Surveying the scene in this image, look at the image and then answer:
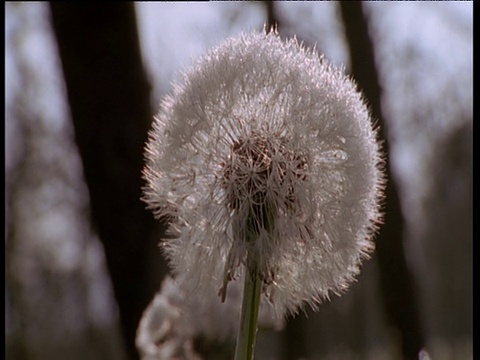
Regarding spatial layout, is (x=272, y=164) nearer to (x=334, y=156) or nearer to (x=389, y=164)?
(x=334, y=156)

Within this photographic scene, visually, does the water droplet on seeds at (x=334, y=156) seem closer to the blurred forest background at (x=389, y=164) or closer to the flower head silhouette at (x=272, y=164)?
the flower head silhouette at (x=272, y=164)

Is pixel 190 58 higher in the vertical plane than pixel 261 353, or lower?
higher

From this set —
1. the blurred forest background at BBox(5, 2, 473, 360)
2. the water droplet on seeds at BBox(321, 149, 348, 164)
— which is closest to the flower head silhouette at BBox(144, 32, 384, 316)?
the water droplet on seeds at BBox(321, 149, 348, 164)

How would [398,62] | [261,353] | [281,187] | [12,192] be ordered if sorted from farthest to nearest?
1. [12,192]
2. [398,62]
3. [261,353]
4. [281,187]

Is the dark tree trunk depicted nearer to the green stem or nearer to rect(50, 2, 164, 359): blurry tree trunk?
rect(50, 2, 164, 359): blurry tree trunk

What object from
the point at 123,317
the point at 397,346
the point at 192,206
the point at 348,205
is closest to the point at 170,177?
the point at 192,206

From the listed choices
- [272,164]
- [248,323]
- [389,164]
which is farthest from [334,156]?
[389,164]

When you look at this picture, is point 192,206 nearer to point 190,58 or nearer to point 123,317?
point 190,58

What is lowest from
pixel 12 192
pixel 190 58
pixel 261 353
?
pixel 261 353
